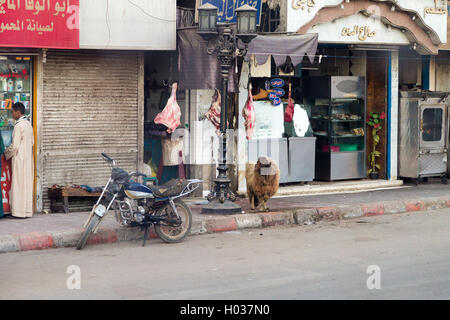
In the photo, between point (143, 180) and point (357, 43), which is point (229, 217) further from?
point (357, 43)

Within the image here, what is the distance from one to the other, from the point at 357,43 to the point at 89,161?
19.4 feet

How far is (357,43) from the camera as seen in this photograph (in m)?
16.3

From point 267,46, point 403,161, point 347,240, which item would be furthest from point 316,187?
point 347,240

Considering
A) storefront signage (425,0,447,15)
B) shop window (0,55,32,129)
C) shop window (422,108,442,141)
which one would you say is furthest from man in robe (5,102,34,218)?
shop window (422,108,442,141)

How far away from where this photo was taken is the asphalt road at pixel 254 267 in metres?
8.04

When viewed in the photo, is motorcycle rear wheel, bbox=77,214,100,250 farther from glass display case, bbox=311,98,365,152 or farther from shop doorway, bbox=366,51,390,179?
shop doorway, bbox=366,51,390,179

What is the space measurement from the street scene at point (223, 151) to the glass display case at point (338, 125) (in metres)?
0.04

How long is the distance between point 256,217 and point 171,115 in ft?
7.76

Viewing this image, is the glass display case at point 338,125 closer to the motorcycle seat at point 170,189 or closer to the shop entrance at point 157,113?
the shop entrance at point 157,113

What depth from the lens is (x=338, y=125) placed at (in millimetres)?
17484

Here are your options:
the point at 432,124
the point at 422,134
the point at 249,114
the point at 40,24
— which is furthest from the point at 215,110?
the point at 432,124

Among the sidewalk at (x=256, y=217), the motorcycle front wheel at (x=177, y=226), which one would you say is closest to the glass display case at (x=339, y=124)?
the sidewalk at (x=256, y=217)

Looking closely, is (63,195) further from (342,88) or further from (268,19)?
(342,88)
